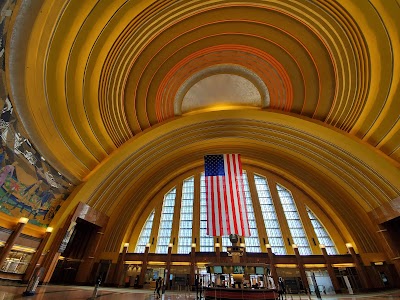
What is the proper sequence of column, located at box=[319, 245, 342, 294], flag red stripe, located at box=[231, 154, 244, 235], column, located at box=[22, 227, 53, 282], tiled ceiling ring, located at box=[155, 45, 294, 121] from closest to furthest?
column, located at box=[22, 227, 53, 282], tiled ceiling ring, located at box=[155, 45, 294, 121], flag red stripe, located at box=[231, 154, 244, 235], column, located at box=[319, 245, 342, 294]

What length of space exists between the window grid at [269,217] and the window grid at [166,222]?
8.32 m

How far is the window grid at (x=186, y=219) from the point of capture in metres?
15.7

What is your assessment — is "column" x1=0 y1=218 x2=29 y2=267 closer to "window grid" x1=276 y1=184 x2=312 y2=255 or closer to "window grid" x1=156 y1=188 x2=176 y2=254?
"window grid" x1=156 y1=188 x2=176 y2=254

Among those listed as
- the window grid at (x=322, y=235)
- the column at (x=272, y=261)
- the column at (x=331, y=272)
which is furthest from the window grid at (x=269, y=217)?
the window grid at (x=322, y=235)

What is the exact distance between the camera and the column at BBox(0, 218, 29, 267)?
844 cm

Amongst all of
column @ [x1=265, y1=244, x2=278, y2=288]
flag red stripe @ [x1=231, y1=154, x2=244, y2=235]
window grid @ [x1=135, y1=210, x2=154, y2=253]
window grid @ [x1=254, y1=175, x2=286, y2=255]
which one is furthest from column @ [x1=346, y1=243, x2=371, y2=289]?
window grid @ [x1=135, y1=210, x2=154, y2=253]

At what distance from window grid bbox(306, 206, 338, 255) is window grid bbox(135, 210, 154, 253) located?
14.0 metres

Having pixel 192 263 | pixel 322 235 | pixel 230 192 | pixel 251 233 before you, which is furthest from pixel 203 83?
pixel 322 235

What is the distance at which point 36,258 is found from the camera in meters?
9.85

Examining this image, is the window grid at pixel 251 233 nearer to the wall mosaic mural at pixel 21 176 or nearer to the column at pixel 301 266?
the column at pixel 301 266

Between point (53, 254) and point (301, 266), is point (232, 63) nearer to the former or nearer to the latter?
point (53, 254)

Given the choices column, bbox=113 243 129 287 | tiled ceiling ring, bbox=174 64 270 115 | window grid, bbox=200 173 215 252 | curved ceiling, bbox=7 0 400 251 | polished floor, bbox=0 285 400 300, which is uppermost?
tiled ceiling ring, bbox=174 64 270 115

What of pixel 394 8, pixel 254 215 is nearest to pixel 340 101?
pixel 394 8

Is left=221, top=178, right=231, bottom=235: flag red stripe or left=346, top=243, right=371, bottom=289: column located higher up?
left=221, top=178, right=231, bottom=235: flag red stripe
